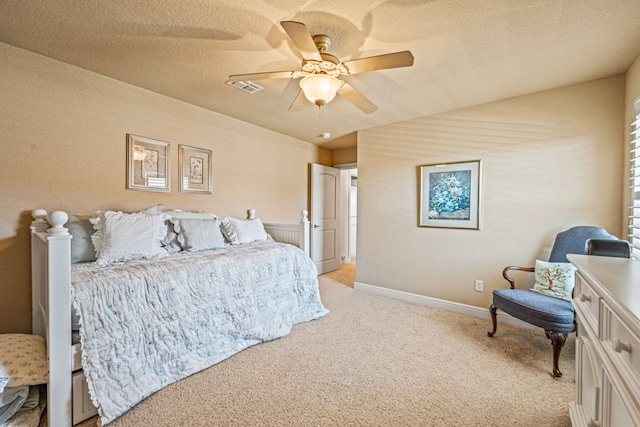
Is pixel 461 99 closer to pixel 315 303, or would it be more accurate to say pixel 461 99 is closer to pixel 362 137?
pixel 362 137

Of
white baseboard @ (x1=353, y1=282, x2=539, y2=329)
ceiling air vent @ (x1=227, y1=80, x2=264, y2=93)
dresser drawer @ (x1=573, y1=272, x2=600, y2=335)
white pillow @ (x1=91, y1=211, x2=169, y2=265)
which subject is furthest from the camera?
white baseboard @ (x1=353, y1=282, x2=539, y2=329)

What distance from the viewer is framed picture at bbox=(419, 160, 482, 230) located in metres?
3.03

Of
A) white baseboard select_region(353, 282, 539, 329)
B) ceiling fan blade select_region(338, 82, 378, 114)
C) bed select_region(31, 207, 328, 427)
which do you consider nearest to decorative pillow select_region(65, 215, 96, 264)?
bed select_region(31, 207, 328, 427)

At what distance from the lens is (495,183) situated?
9.51ft

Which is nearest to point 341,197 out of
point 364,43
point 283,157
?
point 283,157

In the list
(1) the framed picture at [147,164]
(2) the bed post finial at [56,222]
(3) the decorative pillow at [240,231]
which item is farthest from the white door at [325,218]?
(2) the bed post finial at [56,222]

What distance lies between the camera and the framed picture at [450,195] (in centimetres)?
303

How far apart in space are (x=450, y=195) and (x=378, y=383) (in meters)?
2.27

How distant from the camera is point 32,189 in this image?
2072 mm

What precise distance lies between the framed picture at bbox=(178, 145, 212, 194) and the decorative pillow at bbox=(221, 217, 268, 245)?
501 millimetres

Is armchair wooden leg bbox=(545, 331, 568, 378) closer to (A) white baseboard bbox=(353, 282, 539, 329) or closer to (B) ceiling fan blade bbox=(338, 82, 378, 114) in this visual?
(A) white baseboard bbox=(353, 282, 539, 329)

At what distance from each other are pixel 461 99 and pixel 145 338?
11.5 ft

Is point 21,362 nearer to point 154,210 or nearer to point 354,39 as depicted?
point 154,210

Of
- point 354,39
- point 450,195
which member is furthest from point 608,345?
point 450,195
